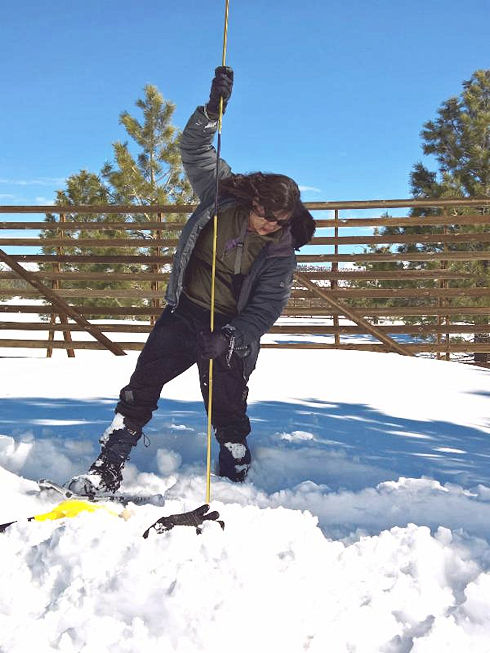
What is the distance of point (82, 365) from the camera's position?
6.64m

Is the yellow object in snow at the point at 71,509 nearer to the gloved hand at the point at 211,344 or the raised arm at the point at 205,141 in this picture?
the gloved hand at the point at 211,344

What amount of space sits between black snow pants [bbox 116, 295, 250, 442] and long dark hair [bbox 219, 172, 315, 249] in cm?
52

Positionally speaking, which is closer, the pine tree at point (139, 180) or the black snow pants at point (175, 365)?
the black snow pants at point (175, 365)

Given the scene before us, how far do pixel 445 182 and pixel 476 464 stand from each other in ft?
34.2

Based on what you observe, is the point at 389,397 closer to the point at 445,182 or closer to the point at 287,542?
the point at 287,542

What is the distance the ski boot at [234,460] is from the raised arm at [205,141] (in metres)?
1.18

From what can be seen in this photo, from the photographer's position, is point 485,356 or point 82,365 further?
point 485,356

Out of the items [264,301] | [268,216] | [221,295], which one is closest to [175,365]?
[221,295]

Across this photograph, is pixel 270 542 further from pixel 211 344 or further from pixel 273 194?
pixel 273 194

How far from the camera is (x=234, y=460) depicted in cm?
294

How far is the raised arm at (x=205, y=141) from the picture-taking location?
2.55 m

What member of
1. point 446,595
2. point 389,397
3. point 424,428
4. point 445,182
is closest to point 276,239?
point 446,595

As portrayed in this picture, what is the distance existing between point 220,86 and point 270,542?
1.76 m

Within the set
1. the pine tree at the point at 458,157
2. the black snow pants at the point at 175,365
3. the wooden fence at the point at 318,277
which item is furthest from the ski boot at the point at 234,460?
the pine tree at the point at 458,157
